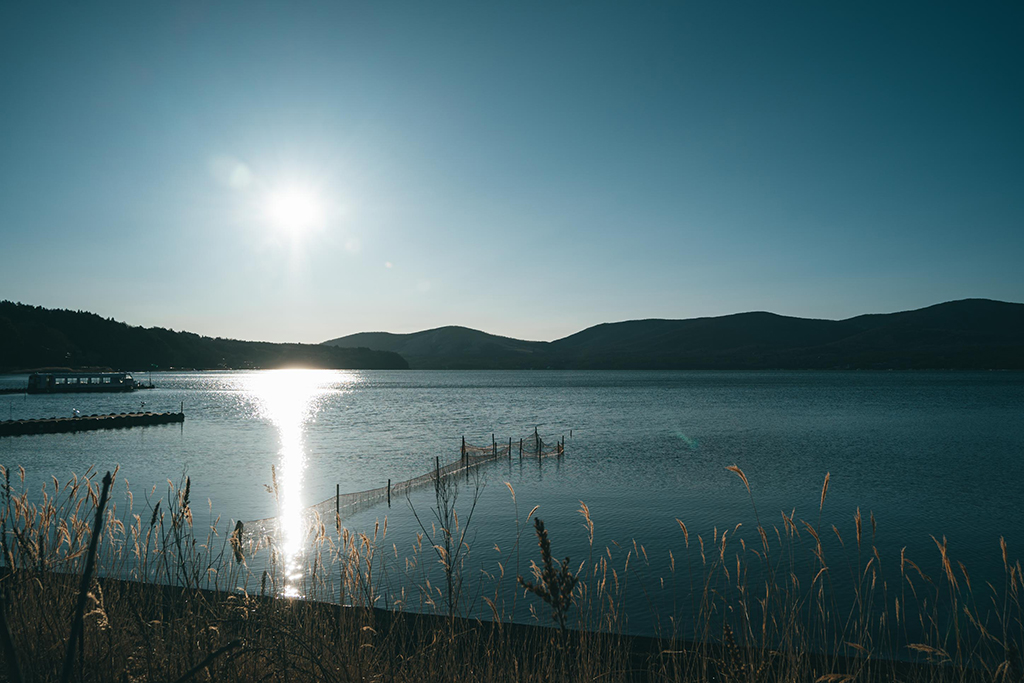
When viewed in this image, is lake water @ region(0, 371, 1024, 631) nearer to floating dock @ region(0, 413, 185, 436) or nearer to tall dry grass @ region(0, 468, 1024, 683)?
tall dry grass @ region(0, 468, 1024, 683)

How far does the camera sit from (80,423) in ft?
198

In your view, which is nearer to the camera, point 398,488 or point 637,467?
point 398,488

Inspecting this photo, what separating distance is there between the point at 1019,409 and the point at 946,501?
244 ft

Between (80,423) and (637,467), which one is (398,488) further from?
(80,423)

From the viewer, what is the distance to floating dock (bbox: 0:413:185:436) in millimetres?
54844

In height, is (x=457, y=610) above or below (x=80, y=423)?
above

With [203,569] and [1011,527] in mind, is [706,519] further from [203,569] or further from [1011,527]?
[203,569]

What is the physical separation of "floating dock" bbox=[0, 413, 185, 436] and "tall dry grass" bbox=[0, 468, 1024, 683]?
3377 centimetres

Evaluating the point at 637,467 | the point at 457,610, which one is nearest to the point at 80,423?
the point at 637,467

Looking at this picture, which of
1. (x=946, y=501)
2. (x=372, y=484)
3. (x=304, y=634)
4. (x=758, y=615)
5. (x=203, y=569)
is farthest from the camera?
(x=372, y=484)

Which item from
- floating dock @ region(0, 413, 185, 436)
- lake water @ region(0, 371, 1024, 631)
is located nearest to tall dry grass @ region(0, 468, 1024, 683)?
lake water @ region(0, 371, 1024, 631)

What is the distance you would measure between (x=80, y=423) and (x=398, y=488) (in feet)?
155

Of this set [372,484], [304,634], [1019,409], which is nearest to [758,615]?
[304,634]

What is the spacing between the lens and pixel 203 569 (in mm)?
17578
